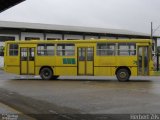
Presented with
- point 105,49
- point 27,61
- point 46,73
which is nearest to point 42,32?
point 27,61

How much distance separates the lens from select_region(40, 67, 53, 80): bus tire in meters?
31.8

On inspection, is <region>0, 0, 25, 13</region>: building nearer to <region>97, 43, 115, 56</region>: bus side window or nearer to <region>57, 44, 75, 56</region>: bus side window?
<region>97, 43, 115, 56</region>: bus side window

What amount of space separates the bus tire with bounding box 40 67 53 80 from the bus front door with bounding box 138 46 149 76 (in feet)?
20.8

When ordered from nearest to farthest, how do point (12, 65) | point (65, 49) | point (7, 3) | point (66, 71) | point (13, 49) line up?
1. point (7, 3)
2. point (66, 71)
3. point (65, 49)
4. point (12, 65)
5. point (13, 49)

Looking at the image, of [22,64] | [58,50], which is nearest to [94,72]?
[58,50]

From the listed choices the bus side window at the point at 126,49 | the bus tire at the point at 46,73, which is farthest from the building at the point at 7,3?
the bus tire at the point at 46,73

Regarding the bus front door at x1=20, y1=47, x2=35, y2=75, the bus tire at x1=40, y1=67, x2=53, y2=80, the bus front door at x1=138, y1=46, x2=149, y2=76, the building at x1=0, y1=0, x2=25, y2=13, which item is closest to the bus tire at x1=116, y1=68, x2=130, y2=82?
the bus front door at x1=138, y1=46, x2=149, y2=76

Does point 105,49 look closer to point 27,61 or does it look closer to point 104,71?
point 104,71

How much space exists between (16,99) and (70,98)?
2.17 metres

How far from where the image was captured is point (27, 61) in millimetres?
32469

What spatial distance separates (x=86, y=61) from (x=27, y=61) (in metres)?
4.49

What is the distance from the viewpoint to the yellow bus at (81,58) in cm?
2965

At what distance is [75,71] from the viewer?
31.0 m

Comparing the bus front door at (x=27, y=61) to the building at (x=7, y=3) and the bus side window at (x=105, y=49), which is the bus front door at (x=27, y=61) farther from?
the building at (x=7, y=3)
